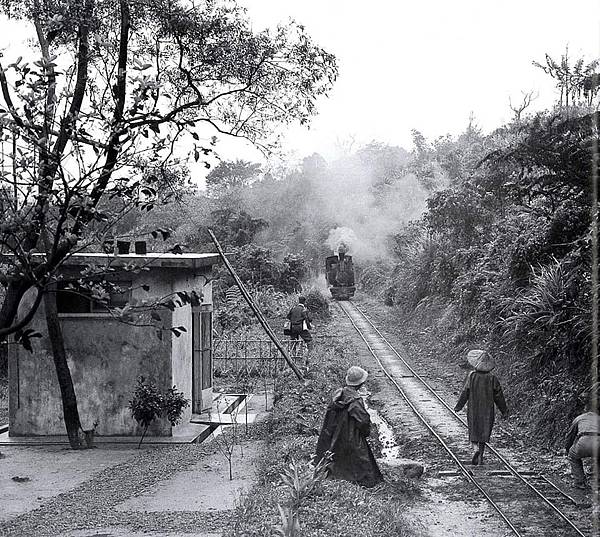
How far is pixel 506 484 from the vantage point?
1105 centimetres

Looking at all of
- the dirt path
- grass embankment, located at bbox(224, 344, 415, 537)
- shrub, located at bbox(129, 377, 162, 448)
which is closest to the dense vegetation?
A: grass embankment, located at bbox(224, 344, 415, 537)

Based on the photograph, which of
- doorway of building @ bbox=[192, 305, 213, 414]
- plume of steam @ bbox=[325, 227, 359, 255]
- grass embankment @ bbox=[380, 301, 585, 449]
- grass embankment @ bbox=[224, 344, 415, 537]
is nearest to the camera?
grass embankment @ bbox=[224, 344, 415, 537]

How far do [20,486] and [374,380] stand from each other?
34.6 feet

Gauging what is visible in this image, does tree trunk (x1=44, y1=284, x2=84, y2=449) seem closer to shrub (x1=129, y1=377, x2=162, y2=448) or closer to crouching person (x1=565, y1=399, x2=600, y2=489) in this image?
shrub (x1=129, y1=377, x2=162, y2=448)

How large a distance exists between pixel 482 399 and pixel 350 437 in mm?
2919

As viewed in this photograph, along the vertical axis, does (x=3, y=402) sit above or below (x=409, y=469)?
above

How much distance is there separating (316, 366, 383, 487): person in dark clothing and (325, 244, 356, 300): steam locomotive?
3079 cm

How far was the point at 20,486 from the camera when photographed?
1172 cm

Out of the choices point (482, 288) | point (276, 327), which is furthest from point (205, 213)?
point (482, 288)

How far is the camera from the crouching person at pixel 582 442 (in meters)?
9.87

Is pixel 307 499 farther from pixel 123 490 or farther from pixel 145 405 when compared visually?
pixel 145 405

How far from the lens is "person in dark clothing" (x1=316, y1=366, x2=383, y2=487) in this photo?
9.84 metres

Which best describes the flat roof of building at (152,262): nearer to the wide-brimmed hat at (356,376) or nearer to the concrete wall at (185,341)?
the concrete wall at (185,341)

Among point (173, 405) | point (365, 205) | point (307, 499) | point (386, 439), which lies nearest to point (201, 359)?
point (173, 405)
